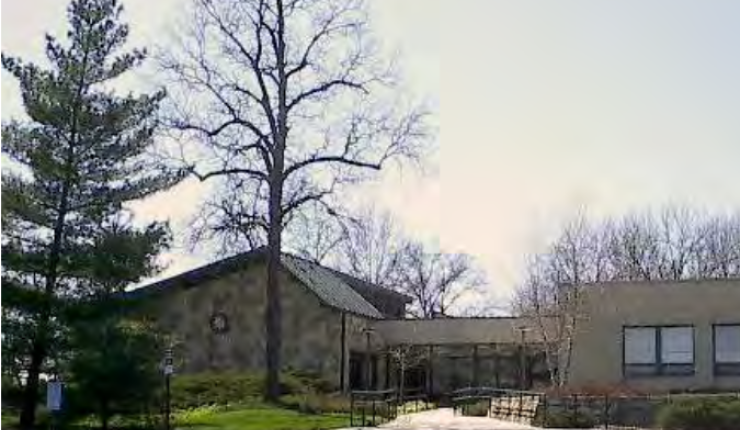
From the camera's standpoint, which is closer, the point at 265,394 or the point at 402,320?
the point at 265,394

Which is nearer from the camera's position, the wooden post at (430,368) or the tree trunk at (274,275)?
the tree trunk at (274,275)

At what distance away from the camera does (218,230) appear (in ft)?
145

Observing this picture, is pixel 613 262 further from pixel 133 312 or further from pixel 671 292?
pixel 133 312

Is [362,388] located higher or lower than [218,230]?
lower

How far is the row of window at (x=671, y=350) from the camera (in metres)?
41.2

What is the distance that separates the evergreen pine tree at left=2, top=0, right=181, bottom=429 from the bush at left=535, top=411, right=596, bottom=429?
1184 centimetres

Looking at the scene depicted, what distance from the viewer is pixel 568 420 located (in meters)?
33.4

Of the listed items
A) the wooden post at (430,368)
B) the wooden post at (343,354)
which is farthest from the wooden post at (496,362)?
the wooden post at (343,354)

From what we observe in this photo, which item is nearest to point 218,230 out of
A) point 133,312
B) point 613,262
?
point 133,312

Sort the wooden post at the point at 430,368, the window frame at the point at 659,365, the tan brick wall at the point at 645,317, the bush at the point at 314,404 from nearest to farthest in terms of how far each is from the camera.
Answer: the window frame at the point at 659,365, the tan brick wall at the point at 645,317, the bush at the point at 314,404, the wooden post at the point at 430,368

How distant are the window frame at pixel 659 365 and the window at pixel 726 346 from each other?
0.74m

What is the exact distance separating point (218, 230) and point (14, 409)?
12.2 metres

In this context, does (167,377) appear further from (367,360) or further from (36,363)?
(367,360)

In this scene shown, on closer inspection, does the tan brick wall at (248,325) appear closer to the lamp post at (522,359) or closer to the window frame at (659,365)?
the lamp post at (522,359)
